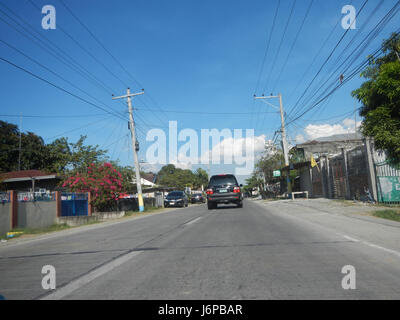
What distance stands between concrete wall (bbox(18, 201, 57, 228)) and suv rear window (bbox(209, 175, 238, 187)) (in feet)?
29.9

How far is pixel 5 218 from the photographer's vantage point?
530 inches

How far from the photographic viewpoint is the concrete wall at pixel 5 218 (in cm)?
1319

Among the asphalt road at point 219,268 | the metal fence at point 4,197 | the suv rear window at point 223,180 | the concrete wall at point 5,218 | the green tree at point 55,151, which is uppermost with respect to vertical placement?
the green tree at point 55,151

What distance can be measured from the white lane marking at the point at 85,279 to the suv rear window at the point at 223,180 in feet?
47.6

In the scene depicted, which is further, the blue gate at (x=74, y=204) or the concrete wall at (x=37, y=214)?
the blue gate at (x=74, y=204)

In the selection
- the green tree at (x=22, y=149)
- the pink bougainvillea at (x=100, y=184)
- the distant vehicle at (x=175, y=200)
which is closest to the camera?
the pink bougainvillea at (x=100, y=184)

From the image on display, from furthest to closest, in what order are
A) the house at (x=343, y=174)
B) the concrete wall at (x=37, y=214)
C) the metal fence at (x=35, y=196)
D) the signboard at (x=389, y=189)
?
the house at (x=343, y=174) → the signboard at (x=389, y=189) → the metal fence at (x=35, y=196) → the concrete wall at (x=37, y=214)

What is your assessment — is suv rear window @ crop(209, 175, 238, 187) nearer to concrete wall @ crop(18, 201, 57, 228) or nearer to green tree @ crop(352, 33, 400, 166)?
concrete wall @ crop(18, 201, 57, 228)

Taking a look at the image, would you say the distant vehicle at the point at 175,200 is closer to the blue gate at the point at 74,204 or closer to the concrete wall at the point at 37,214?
the blue gate at the point at 74,204

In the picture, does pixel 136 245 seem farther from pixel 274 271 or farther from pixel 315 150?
pixel 315 150

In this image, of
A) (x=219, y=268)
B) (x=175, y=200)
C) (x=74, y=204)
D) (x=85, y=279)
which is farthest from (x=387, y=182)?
(x=175, y=200)

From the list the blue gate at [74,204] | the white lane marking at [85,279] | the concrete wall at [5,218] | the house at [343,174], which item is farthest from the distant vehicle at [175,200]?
the white lane marking at [85,279]

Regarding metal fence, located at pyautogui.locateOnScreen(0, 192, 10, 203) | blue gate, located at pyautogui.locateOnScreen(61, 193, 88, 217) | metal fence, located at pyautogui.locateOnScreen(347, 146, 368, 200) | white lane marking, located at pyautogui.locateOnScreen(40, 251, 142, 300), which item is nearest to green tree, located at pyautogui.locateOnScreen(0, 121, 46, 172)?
blue gate, located at pyautogui.locateOnScreen(61, 193, 88, 217)
